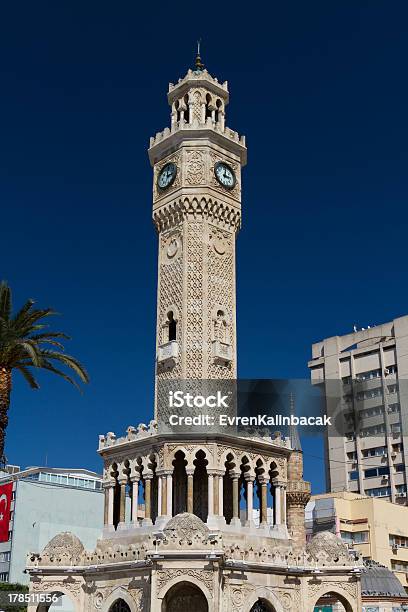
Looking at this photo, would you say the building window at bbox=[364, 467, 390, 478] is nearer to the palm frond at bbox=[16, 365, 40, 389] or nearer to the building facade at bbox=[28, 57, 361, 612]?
the building facade at bbox=[28, 57, 361, 612]

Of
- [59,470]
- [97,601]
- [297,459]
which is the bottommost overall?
[97,601]

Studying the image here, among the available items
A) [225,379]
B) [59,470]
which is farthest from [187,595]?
[59,470]

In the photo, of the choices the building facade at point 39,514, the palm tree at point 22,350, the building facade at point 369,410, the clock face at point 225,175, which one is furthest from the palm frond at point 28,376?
the building facade at point 369,410

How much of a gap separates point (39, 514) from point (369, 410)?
38.7 meters

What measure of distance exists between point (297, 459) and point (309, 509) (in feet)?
75.5

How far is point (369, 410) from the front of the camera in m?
90.7

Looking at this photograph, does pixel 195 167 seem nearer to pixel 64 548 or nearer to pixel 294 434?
pixel 294 434

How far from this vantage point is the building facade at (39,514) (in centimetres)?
7225

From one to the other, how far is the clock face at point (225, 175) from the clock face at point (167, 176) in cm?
248

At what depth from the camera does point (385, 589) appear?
51.9m

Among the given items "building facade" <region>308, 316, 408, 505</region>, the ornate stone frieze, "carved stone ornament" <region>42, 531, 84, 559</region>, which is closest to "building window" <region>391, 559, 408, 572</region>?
"building facade" <region>308, 316, 408, 505</region>

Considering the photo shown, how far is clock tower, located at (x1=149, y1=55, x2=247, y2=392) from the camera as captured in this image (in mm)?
42750

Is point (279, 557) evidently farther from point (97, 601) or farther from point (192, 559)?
point (97, 601)

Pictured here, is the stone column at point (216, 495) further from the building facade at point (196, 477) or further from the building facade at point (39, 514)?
the building facade at point (39, 514)
